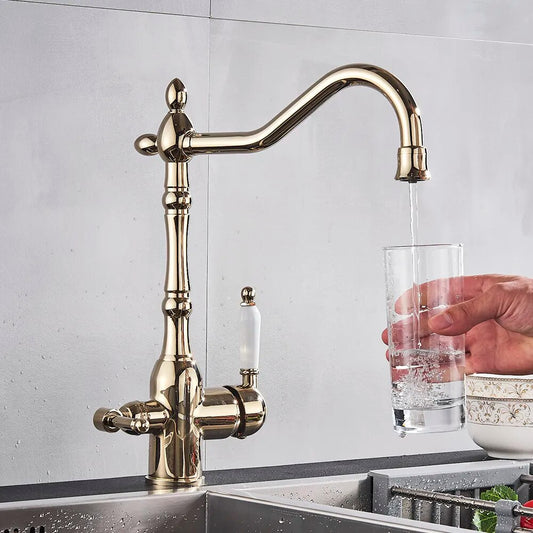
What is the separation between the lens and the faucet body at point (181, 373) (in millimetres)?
1159

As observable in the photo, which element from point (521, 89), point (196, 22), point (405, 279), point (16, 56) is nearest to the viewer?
point (405, 279)

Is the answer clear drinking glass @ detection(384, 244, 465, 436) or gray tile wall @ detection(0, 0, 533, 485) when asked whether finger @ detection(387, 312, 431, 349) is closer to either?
clear drinking glass @ detection(384, 244, 465, 436)

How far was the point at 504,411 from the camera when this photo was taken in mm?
1417

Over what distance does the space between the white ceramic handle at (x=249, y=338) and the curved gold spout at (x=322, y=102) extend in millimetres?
199

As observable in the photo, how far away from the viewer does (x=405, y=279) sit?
1020mm

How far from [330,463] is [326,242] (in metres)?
0.33

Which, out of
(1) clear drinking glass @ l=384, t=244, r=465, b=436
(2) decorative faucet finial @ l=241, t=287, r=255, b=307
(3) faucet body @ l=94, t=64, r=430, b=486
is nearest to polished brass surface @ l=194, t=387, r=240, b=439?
(3) faucet body @ l=94, t=64, r=430, b=486

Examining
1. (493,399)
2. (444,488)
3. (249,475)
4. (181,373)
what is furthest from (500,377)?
(181,373)

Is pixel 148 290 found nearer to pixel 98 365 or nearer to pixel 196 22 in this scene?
pixel 98 365

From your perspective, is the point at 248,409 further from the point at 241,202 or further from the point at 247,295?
the point at 241,202

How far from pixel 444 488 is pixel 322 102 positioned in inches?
19.4

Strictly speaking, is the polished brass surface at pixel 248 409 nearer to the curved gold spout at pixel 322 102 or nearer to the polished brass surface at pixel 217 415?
the polished brass surface at pixel 217 415

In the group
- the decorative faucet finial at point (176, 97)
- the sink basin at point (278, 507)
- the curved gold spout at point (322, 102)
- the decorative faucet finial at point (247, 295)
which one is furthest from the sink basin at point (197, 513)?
the decorative faucet finial at point (176, 97)

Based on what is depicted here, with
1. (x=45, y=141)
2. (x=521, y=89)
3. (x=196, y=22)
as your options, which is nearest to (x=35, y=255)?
(x=45, y=141)
